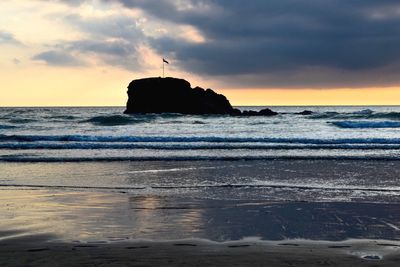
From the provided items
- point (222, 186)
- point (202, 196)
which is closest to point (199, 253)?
point (202, 196)

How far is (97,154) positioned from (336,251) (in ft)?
49.7

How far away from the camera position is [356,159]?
16.8m

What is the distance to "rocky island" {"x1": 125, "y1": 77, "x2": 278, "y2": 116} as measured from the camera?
80.9 meters

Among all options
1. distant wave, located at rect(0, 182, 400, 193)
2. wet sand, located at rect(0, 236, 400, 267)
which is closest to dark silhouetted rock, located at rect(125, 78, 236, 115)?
Result: distant wave, located at rect(0, 182, 400, 193)

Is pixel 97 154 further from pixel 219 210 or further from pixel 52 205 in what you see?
pixel 219 210

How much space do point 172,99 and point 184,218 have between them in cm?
7508

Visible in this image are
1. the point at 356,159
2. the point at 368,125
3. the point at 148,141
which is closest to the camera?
the point at 356,159

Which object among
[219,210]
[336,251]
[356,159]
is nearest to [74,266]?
[336,251]

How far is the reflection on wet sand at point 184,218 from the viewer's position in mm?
6207

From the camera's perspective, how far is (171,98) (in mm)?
82062

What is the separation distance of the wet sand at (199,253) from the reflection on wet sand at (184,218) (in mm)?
326

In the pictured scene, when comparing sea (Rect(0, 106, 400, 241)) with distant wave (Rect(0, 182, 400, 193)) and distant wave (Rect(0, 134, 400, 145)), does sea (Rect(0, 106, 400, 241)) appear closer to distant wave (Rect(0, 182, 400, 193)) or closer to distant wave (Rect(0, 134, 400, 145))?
distant wave (Rect(0, 182, 400, 193))

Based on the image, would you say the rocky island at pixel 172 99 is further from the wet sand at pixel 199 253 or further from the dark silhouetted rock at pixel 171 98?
the wet sand at pixel 199 253

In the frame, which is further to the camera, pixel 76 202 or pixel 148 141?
pixel 148 141
